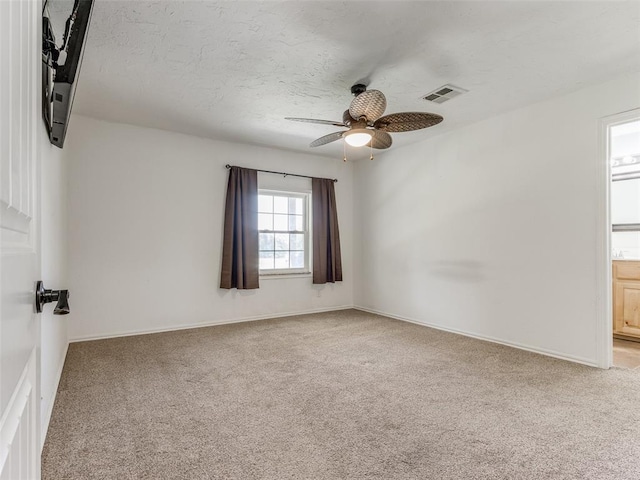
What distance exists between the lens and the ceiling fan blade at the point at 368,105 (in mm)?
2557

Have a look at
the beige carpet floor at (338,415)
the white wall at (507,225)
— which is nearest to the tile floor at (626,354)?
the beige carpet floor at (338,415)

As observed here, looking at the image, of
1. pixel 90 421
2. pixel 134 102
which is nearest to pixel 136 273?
pixel 134 102

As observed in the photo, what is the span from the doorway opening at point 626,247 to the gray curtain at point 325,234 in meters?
3.37

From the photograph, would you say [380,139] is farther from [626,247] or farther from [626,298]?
[626,247]

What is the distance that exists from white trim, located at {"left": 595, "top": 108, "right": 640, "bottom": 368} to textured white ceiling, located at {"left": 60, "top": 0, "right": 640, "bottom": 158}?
60 centimetres

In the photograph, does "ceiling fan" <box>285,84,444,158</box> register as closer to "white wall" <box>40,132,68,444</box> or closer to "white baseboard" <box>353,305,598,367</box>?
"white wall" <box>40,132,68,444</box>

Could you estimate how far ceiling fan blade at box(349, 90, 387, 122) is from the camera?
101 inches

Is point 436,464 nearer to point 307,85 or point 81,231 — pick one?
point 307,85

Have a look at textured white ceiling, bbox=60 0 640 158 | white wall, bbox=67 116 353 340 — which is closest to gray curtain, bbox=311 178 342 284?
white wall, bbox=67 116 353 340

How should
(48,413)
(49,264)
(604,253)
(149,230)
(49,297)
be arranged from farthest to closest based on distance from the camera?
(149,230) < (604,253) < (49,264) < (48,413) < (49,297)

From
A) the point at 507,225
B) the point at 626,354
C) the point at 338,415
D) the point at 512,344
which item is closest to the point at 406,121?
the point at 507,225

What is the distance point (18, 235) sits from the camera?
23.4 inches

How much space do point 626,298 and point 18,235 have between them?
17.4 feet

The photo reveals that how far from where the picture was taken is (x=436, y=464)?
5.58ft
